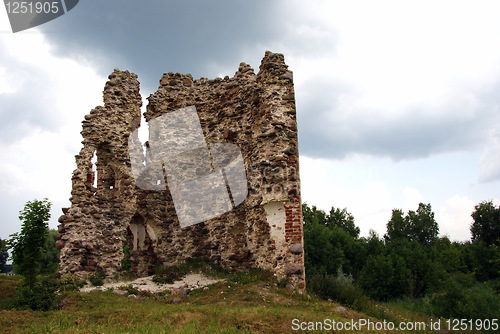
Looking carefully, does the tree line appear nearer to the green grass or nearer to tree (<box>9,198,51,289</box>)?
the green grass

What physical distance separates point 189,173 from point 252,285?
6.12 metres

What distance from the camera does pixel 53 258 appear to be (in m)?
37.4

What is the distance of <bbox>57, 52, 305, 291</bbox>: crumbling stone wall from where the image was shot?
36.2 ft

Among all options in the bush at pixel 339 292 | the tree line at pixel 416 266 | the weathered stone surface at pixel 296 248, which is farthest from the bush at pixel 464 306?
the weathered stone surface at pixel 296 248

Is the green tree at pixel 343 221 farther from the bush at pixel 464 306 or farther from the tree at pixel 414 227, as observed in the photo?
the bush at pixel 464 306

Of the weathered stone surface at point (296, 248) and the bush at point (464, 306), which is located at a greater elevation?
the weathered stone surface at point (296, 248)

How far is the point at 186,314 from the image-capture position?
289 inches

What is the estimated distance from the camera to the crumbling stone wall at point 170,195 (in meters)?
11.0

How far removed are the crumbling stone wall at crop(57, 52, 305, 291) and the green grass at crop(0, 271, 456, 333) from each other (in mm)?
1458

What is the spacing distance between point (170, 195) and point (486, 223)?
4353 centimetres

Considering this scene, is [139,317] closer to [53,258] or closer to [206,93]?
[206,93]

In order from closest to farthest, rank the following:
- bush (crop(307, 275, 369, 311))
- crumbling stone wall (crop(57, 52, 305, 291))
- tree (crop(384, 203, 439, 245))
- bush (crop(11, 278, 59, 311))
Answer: bush (crop(11, 278, 59, 311)) < bush (crop(307, 275, 369, 311)) < crumbling stone wall (crop(57, 52, 305, 291)) < tree (crop(384, 203, 439, 245))

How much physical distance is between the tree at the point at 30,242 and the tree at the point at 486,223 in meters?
46.2

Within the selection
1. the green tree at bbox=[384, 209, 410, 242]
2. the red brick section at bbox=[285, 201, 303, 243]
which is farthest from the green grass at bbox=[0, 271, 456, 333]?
the green tree at bbox=[384, 209, 410, 242]
